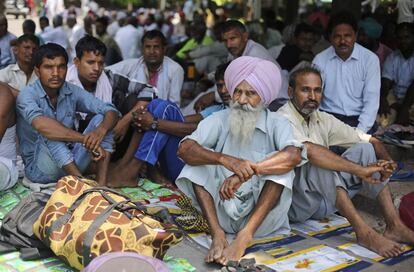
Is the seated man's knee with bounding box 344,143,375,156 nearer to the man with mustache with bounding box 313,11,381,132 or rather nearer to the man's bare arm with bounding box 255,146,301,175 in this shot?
the man's bare arm with bounding box 255,146,301,175

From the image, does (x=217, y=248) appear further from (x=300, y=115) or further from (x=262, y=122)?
(x=300, y=115)

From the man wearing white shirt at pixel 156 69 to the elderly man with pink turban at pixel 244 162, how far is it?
190cm

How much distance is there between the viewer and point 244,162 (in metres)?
3.24

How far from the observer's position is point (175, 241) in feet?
9.81

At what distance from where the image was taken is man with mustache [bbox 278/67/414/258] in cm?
348

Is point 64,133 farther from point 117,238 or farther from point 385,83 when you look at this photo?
point 385,83

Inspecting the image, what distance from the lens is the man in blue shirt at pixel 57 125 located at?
4.06m

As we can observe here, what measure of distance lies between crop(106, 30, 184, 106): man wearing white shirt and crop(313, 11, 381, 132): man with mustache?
1.48 m

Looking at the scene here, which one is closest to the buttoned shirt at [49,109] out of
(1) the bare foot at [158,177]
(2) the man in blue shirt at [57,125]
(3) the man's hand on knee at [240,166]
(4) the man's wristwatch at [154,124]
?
(2) the man in blue shirt at [57,125]

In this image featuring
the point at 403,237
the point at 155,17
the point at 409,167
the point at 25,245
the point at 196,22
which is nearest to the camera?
the point at 25,245

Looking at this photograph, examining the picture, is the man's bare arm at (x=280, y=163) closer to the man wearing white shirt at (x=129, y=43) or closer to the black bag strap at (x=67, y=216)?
the black bag strap at (x=67, y=216)

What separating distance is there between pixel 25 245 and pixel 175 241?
966 mm

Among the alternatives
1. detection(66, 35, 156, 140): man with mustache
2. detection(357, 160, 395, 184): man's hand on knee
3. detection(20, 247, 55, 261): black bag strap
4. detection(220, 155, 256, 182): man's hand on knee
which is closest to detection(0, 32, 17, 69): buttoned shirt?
detection(66, 35, 156, 140): man with mustache

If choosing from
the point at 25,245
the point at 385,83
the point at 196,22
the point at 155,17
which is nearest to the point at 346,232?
the point at 25,245
